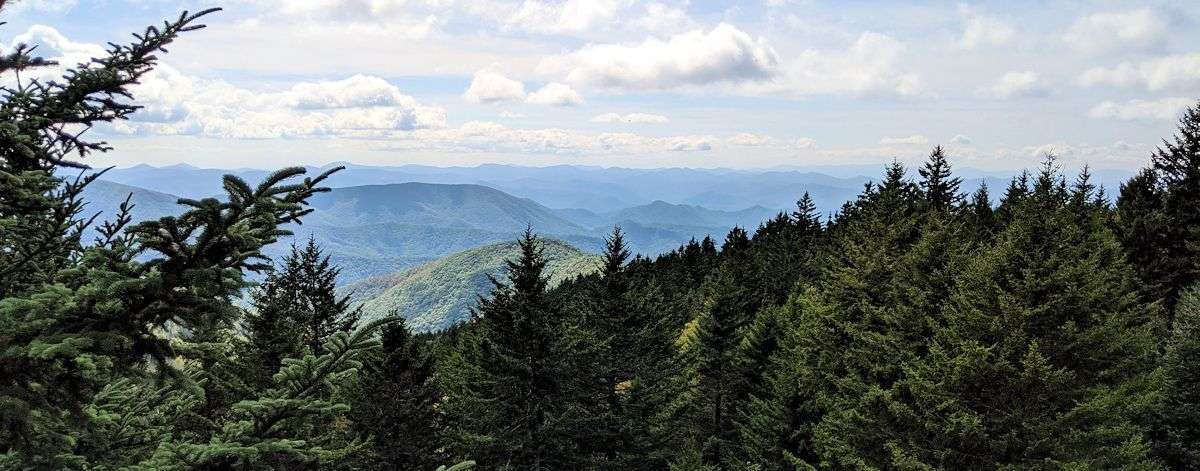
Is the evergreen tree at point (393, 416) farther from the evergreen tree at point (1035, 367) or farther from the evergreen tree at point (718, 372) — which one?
the evergreen tree at point (1035, 367)

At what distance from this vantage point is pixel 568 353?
59.3 ft

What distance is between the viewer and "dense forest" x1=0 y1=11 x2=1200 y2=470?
13.7 feet

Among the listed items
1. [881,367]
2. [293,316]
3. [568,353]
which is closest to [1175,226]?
[881,367]

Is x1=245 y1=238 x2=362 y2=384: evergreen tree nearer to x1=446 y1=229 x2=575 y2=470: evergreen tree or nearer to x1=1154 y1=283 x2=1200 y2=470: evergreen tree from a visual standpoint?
x1=446 y1=229 x2=575 y2=470: evergreen tree

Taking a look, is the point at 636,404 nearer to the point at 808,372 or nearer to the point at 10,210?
the point at 808,372

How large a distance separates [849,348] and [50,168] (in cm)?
2530

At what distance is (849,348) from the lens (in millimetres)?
25672

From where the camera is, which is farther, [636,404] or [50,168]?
[636,404]

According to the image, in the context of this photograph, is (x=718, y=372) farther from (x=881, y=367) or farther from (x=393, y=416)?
(x=393, y=416)

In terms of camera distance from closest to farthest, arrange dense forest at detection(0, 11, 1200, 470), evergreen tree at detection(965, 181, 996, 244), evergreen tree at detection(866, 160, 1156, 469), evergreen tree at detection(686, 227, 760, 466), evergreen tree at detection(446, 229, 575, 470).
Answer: dense forest at detection(0, 11, 1200, 470), evergreen tree at detection(446, 229, 575, 470), evergreen tree at detection(866, 160, 1156, 469), evergreen tree at detection(686, 227, 760, 466), evergreen tree at detection(965, 181, 996, 244)

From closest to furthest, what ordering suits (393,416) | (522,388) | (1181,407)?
(522,388) < (393,416) < (1181,407)

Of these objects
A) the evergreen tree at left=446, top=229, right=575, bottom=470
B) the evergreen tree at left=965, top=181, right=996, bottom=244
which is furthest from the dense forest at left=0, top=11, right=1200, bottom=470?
the evergreen tree at left=965, top=181, right=996, bottom=244

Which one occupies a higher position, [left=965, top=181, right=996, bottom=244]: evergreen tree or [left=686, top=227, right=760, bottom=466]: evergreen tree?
[left=965, top=181, right=996, bottom=244]: evergreen tree

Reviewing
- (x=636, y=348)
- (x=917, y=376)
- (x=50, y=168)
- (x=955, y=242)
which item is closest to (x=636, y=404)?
(x=636, y=348)
